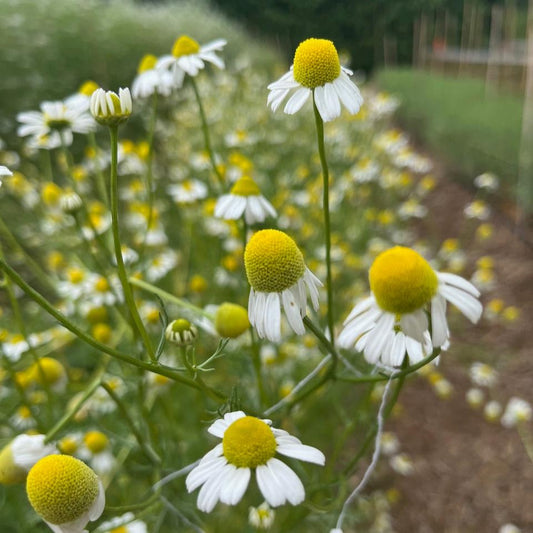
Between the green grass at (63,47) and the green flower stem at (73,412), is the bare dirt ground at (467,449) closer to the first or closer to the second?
the green flower stem at (73,412)

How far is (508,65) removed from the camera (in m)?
4.21

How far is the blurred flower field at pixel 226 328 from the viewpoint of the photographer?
1.26ft

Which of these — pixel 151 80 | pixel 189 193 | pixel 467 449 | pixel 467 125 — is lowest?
pixel 467 449

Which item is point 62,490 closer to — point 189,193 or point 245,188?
point 245,188

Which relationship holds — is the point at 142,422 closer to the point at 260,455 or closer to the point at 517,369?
the point at 260,455

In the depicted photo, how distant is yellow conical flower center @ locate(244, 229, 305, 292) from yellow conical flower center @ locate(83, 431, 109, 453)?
1.71 feet

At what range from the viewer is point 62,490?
355mm

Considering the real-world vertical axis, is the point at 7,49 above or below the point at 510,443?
above

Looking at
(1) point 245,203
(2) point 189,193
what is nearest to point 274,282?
(1) point 245,203

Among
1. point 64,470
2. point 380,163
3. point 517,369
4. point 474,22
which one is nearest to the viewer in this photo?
point 64,470

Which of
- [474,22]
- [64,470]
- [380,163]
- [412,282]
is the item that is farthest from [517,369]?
[474,22]

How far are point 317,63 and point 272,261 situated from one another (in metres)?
0.18

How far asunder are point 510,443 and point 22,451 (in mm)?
1389

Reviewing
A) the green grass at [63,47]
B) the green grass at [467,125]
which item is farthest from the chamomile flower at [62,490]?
the green grass at [467,125]
